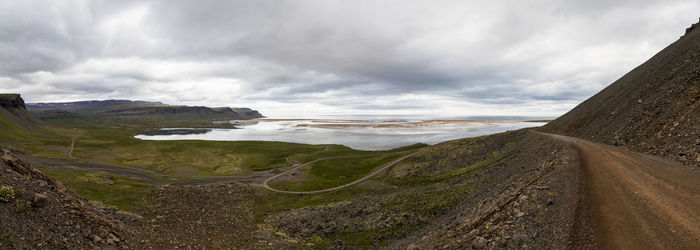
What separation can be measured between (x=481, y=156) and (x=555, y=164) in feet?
110

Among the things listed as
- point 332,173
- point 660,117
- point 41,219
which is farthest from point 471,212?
point 332,173

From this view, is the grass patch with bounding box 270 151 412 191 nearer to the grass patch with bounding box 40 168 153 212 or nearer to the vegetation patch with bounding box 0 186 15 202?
the grass patch with bounding box 40 168 153 212

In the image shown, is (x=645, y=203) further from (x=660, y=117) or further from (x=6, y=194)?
(x=6, y=194)

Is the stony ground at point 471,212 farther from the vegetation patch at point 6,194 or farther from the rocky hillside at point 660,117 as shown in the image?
the vegetation patch at point 6,194

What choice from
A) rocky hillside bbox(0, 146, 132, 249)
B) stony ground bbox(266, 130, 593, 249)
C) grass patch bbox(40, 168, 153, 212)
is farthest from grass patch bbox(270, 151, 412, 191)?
rocky hillside bbox(0, 146, 132, 249)

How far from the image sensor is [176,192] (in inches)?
1751

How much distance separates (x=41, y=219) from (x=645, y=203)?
35419 mm

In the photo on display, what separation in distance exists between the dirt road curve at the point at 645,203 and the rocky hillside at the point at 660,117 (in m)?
3.52

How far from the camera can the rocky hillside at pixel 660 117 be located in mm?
23625

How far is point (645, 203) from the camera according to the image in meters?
14.7

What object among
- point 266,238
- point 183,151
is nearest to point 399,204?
point 266,238

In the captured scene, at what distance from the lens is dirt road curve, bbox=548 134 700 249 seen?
11789 mm

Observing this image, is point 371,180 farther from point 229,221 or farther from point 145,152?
point 145,152

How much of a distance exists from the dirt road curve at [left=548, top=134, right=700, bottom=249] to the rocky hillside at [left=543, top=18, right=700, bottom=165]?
352 centimetres
